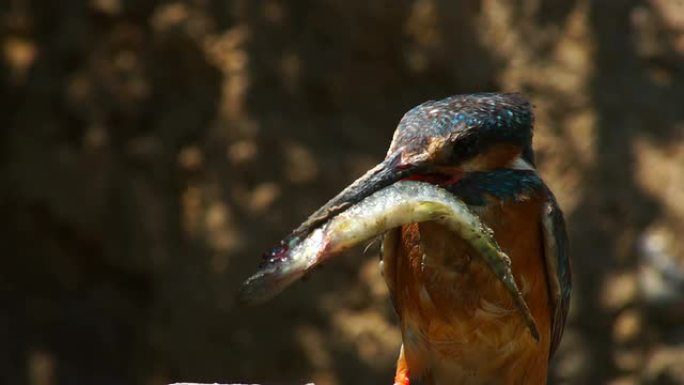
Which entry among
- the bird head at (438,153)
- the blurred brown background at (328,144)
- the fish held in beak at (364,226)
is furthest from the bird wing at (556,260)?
the blurred brown background at (328,144)

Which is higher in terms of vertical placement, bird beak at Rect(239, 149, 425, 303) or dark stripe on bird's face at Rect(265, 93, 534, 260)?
dark stripe on bird's face at Rect(265, 93, 534, 260)

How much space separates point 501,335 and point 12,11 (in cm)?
356

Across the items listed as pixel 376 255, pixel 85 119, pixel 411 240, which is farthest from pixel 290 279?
pixel 85 119

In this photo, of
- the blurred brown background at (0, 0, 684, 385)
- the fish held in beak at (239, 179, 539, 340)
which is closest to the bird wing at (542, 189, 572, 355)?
the fish held in beak at (239, 179, 539, 340)

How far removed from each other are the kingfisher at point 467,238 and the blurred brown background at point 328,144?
1751 mm

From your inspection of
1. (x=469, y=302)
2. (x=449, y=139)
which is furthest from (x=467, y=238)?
(x=469, y=302)

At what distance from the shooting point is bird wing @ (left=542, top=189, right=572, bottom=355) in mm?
4691

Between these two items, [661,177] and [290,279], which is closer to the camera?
[290,279]

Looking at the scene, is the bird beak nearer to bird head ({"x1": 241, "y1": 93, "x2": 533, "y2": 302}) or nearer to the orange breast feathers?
bird head ({"x1": 241, "y1": 93, "x2": 533, "y2": 302})

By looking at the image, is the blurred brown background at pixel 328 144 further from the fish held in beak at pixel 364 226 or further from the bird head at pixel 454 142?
the fish held in beak at pixel 364 226

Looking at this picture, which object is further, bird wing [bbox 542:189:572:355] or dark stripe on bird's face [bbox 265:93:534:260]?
bird wing [bbox 542:189:572:355]

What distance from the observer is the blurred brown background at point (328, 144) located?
22.2ft

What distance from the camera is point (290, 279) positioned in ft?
11.5

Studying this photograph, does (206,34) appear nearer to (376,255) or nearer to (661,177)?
(376,255)
